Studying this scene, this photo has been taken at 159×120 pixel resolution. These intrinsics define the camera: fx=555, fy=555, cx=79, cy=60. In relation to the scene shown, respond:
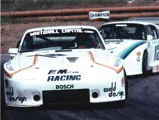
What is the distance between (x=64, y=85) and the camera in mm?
7641

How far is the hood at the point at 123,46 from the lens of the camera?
11.8 meters

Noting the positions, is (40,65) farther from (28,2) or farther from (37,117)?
(28,2)

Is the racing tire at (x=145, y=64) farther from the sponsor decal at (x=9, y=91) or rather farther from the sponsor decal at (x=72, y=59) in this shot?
the sponsor decal at (x=9, y=91)

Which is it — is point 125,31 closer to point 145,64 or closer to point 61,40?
point 145,64

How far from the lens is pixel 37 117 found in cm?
750

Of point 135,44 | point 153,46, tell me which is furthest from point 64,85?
point 153,46

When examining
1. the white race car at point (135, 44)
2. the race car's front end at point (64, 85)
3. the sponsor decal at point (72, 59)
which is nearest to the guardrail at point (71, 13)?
the white race car at point (135, 44)

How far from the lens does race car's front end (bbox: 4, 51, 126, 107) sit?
7668mm

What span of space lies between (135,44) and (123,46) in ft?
1.08

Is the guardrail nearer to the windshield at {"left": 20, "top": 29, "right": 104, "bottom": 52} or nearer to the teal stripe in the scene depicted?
the teal stripe

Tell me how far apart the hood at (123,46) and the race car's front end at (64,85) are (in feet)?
12.3

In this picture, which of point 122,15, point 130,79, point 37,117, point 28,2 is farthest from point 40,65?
point 28,2

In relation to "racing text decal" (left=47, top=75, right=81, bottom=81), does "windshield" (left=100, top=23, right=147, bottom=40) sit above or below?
above

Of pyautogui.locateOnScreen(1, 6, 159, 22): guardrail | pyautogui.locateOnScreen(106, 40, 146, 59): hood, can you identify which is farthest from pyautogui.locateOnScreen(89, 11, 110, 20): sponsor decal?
pyautogui.locateOnScreen(106, 40, 146, 59): hood
